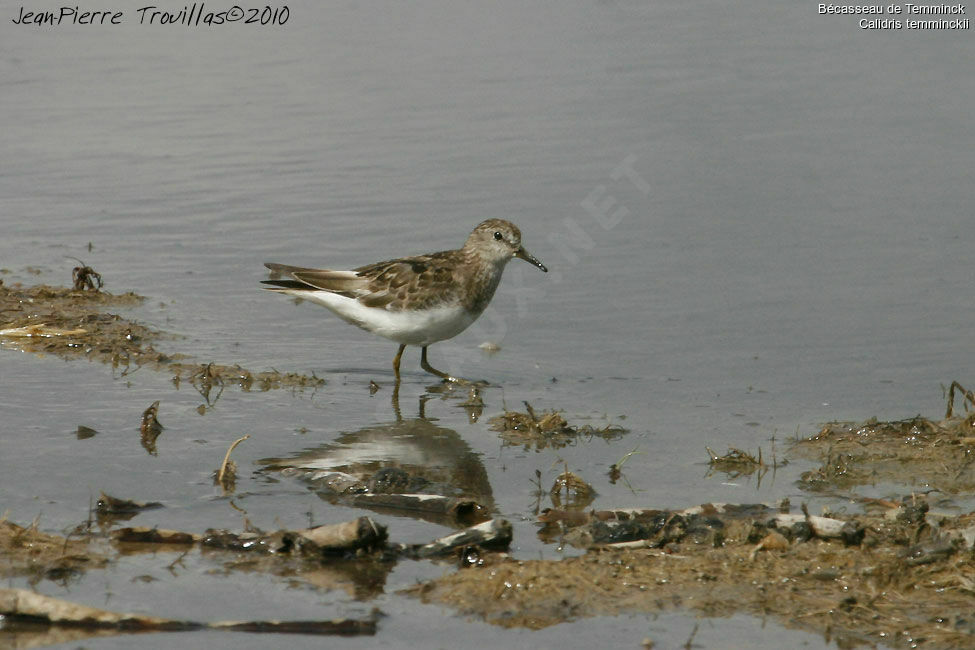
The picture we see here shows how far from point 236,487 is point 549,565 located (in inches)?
79.3

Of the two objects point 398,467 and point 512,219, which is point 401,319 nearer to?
point 398,467

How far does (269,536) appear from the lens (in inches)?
228

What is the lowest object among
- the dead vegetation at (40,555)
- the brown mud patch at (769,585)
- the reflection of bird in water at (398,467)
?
the dead vegetation at (40,555)

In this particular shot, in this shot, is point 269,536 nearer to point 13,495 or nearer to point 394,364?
point 13,495

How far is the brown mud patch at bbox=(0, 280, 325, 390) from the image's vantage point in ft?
29.0

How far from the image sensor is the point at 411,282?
967 centimetres

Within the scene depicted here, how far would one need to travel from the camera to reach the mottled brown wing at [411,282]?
31.2 feet

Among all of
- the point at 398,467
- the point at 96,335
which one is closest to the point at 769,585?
the point at 398,467

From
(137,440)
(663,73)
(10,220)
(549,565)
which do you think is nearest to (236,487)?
(137,440)

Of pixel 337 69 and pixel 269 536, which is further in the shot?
pixel 337 69

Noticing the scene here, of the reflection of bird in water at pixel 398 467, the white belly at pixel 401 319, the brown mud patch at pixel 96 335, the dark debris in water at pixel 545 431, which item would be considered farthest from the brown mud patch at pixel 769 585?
the white belly at pixel 401 319

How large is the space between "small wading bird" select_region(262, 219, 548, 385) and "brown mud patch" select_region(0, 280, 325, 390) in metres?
0.80

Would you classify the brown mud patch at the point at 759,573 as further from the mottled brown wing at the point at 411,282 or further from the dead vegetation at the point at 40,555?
the mottled brown wing at the point at 411,282

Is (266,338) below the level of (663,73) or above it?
below
